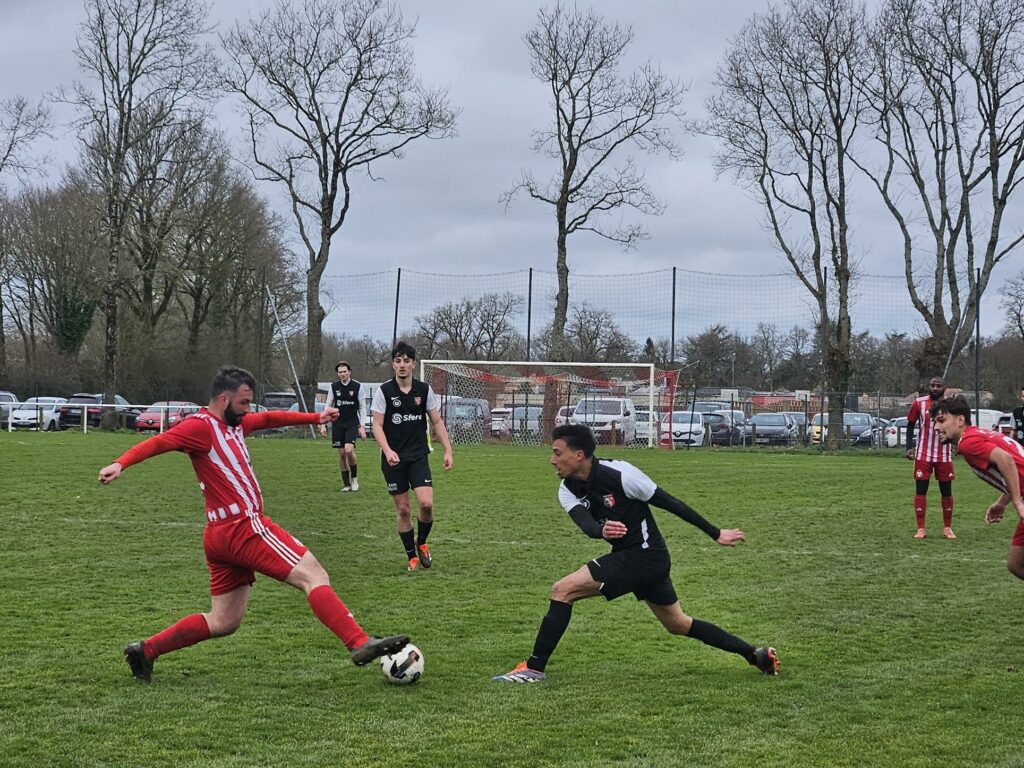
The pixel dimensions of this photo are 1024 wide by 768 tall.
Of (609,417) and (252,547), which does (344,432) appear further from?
(609,417)

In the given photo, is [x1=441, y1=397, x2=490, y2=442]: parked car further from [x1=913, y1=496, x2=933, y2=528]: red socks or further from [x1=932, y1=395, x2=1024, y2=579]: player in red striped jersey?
[x1=932, y1=395, x2=1024, y2=579]: player in red striped jersey

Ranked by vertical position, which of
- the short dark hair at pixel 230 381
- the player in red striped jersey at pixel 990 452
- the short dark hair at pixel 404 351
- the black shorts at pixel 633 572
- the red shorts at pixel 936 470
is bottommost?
the black shorts at pixel 633 572

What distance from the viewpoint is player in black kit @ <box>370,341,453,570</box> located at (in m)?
10.1

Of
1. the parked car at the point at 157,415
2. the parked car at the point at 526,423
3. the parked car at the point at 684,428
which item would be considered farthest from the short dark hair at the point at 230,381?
the parked car at the point at 157,415

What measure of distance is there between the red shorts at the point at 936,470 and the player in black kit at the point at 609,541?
795cm

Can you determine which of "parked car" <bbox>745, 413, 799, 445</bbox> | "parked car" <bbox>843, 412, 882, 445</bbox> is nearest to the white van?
"parked car" <bbox>745, 413, 799, 445</bbox>

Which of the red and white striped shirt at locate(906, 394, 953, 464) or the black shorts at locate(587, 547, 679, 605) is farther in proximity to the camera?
the red and white striped shirt at locate(906, 394, 953, 464)

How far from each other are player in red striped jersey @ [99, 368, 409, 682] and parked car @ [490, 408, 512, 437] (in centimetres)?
2880

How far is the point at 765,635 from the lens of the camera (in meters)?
7.42

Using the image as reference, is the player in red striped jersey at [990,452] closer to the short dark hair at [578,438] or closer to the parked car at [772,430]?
the short dark hair at [578,438]

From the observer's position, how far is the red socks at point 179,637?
5.95 m

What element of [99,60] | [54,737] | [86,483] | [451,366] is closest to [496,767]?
[54,737]

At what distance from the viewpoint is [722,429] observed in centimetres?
3647

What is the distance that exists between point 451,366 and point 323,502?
19952 mm
